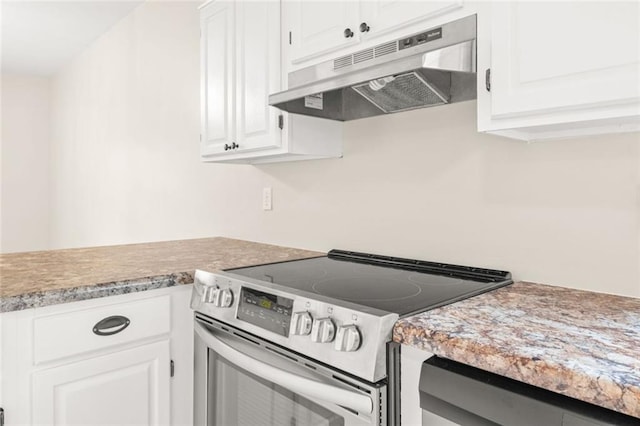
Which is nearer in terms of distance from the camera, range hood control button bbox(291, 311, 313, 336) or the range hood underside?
range hood control button bbox(291, 311, 313, 336)

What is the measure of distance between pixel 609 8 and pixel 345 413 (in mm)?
1082

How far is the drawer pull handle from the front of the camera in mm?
1368

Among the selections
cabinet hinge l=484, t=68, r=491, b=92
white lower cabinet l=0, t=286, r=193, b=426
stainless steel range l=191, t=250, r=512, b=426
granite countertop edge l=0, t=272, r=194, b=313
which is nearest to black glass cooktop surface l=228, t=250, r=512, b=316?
stainless steel range l=191, t=250, r=512, b=426

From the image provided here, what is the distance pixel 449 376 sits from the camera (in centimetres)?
87

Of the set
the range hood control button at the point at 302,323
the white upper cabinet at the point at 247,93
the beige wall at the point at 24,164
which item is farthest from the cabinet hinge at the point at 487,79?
the beige wall at the point at 24,164

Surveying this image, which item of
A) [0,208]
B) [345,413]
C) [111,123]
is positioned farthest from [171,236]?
[0,208]

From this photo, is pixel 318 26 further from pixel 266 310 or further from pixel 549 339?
pixel 549 339

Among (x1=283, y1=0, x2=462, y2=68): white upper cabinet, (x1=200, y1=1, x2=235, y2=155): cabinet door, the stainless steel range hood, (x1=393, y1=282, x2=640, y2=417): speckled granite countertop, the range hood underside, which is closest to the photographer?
(x1=393, y1=282, x2=640, y2=417): speckled granite countertop

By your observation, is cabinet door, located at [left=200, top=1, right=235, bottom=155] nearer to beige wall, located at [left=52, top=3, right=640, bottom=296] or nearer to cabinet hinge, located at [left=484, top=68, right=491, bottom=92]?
beige wall, located at [left=52, top=3, right=640, bottom=296]

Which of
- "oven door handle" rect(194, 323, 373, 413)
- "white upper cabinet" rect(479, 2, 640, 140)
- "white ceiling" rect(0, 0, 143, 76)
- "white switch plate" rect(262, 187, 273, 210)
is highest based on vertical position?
"white ceiling" rect(0, 0, 143, 76)

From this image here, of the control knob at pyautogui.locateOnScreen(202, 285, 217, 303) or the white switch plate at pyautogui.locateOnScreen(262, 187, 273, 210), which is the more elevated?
the white switch plate at pyautogui.locateOnScreen(262, 187, 273, 210)

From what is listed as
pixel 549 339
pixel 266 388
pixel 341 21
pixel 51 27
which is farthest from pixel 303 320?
pixel 51 27

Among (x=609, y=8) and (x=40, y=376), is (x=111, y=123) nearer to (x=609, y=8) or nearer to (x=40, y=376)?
(x=40, y=376)

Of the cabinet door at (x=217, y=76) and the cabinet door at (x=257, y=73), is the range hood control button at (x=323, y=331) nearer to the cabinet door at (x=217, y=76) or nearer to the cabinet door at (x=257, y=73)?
the cabinet door at (x=257, y=73)
